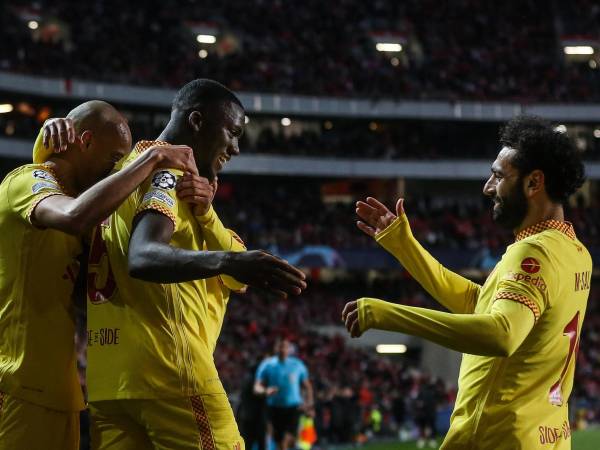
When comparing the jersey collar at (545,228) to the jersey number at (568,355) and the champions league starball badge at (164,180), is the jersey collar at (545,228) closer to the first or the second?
the jersey number at (568,355)

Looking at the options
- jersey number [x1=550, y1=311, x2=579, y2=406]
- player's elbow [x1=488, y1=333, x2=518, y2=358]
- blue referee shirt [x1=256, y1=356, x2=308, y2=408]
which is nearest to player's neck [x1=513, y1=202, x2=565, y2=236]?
jersey number [x1=550, y1=311, x2=579, y2=406]

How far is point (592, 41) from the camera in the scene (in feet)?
169

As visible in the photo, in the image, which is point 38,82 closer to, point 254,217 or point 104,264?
point 254,217

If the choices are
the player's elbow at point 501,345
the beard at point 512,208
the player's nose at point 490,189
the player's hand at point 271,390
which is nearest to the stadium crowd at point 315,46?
the player's hand at point 271,390

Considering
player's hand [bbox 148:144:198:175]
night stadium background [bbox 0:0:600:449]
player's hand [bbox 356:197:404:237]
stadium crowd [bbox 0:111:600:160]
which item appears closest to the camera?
player's hand [bbox 148:144:198:175]

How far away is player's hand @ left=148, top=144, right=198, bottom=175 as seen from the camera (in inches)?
146

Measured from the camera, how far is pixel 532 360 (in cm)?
413

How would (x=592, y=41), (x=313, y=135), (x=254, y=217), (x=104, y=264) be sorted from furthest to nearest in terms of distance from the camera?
(x=592, y=41)
(x=313, y=135)
(x=254, y=217)
(x=104, y=264)

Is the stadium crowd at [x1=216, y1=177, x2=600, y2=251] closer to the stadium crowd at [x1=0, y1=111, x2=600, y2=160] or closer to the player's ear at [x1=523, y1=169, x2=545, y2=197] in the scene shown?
the stadium crowd at [x1=0, y1=111, x2=600, y2=160]

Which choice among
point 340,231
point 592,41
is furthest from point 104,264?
point 592,41

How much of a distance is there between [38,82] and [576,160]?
1451 inches

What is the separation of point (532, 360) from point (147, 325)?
1.63 meters

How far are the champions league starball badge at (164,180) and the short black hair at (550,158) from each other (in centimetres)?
157

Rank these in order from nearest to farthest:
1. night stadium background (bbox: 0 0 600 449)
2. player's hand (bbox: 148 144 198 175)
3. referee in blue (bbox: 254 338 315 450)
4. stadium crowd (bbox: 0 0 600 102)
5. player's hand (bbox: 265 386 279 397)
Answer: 1. player's hand (bbox: 148 144 198 175)
2. player's hand (bbox: 265 386 279 397)
3. referee in blue (bbox: 254 338 315 450)
4. night stadium background (bbox: 0 0 600 449)
5. stadium crowd (bbox: 0 0 600 102)
